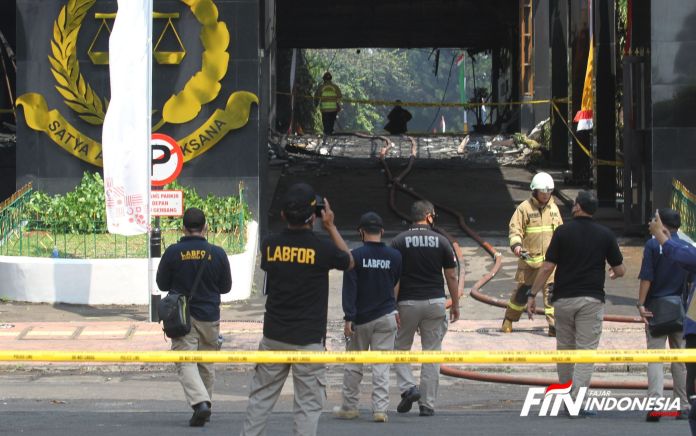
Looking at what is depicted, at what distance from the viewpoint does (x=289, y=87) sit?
44.6 metres

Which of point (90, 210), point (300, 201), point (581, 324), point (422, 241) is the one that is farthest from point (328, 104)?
point (300, 201)

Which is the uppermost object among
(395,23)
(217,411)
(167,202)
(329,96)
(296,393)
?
(395,23)

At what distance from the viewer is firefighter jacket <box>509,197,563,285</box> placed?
48.2ft

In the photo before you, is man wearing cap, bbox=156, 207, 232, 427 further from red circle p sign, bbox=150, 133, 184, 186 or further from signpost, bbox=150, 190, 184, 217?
red circle p sign, bbox=150, 133, 184, 186

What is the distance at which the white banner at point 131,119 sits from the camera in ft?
57.0

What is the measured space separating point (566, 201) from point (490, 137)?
33.2 ft

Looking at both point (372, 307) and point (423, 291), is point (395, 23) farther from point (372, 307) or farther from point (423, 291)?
point (372, 307)

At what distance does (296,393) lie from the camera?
8.73 m

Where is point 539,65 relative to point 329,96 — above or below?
above

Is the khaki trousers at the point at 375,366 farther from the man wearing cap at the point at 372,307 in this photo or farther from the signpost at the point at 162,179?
the signpost at the point at 162,179

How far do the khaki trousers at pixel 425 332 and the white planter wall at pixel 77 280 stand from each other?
739 cm

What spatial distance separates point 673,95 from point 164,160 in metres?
8.92

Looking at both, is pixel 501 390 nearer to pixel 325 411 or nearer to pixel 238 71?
pixel 325 411

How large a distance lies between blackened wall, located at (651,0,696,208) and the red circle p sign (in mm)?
8428
